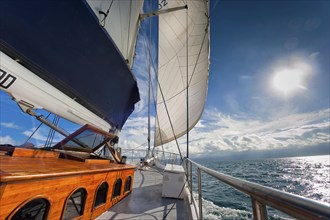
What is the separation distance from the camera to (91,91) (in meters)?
3.59

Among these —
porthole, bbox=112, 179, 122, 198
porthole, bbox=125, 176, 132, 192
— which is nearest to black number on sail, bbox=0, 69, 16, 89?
porthole, bbox=112, 179, 122, 198

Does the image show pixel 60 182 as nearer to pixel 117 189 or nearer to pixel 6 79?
pixel 6 79

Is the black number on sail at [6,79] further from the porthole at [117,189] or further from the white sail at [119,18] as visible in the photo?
the porthole at [117,189]

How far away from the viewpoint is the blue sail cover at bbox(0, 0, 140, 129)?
7.61ft

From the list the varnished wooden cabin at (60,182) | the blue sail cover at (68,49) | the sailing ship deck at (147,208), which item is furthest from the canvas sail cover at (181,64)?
the varnished wooden cabin at (60,182)

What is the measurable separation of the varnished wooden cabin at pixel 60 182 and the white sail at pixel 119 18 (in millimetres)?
2310

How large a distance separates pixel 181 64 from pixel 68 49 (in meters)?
6.56

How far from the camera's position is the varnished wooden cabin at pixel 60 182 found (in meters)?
1.42

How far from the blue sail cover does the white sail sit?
335 mm

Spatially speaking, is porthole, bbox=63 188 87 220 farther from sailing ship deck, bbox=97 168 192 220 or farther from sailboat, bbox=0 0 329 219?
sailing ship deck, bbox=97 168 192 220

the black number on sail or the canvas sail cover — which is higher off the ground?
the canvas sail cover

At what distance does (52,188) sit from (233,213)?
6.33 metres

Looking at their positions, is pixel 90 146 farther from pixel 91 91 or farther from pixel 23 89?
pixel 23 89

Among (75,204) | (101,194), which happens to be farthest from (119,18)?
(75,204)
